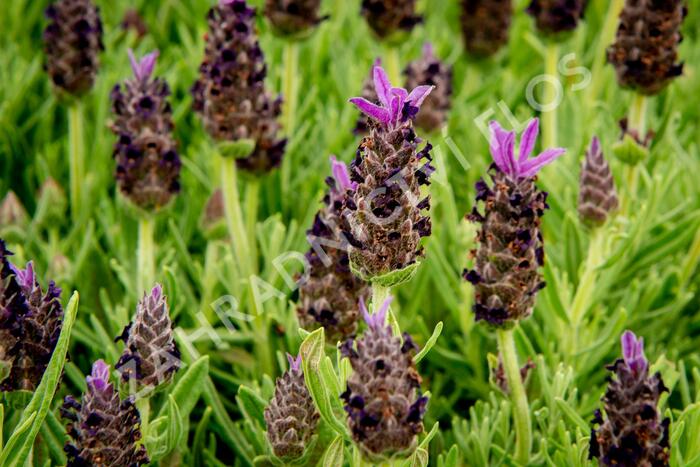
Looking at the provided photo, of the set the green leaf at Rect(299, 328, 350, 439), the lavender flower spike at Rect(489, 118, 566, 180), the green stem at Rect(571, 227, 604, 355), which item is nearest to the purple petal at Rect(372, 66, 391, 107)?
the lavender flower spike at Rect(489, 118, 566, 180)

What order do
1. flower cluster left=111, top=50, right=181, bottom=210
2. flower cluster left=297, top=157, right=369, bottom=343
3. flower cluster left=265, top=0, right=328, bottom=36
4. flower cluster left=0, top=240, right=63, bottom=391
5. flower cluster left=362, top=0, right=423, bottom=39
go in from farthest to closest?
1. flower cluster left=362, top=0, right=423, bottom=39
2. flower cluster left=265, top=0, right=328, bottom=36
3. flower cluster left=111, top=50, right=181, bottom=210
4. flower cluster left=297, top=157, right=369, bottom=343
5. flower cluster left=0, top=240, right=63, bottom=391

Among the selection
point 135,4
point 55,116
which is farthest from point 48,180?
point 135,4

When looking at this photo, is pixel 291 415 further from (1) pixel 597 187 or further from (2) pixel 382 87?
(1) pixel 597 187

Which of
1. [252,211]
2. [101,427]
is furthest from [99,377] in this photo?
[252,211]

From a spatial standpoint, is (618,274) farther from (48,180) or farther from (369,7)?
(48,180)

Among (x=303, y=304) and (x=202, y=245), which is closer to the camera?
(x=303, y=304)

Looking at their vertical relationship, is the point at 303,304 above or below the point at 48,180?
below

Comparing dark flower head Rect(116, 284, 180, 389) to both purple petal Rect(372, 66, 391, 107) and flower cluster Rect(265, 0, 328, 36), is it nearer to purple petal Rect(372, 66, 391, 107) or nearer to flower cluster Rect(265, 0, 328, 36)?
purple petal Rect(372, 66, 391, 107)
